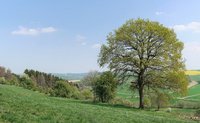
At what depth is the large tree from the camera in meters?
42.1

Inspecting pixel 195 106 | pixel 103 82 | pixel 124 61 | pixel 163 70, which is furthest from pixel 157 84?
pixel 195 106

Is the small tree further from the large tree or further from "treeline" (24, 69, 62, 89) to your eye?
"treeline" (24, 69, 62, 89)

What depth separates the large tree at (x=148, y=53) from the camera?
42.1 meters

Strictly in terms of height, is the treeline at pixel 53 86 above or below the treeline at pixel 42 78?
below

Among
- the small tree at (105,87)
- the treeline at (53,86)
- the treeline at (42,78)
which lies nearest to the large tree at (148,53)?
the small tree at (105,87)

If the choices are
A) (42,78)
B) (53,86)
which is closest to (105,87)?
(53,86)

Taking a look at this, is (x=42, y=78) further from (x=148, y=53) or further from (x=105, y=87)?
(x=148, y=53)

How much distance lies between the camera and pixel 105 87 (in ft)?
168

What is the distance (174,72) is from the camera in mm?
41750

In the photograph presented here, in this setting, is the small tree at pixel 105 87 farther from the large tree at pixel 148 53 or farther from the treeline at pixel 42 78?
the treeline at pixel 42 78

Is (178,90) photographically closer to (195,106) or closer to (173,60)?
(173,60)

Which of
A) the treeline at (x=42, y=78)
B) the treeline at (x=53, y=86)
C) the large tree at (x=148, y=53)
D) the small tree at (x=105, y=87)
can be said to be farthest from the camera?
the treeline at (x=42, y=78)

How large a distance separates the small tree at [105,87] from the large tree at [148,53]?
395 centimetres

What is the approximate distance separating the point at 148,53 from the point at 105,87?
10796 millimetres
